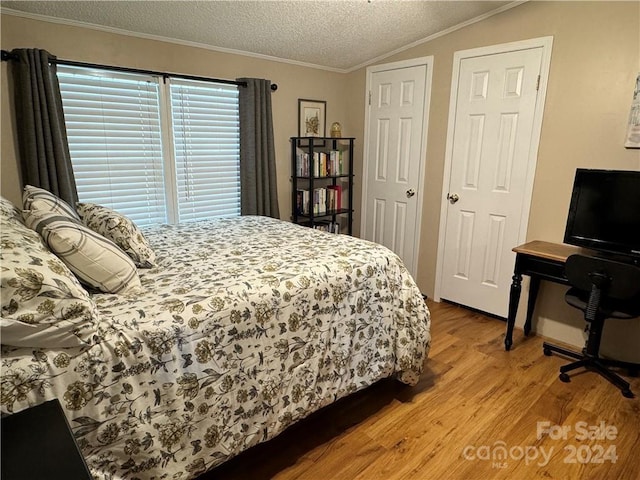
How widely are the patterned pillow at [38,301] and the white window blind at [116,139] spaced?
162 cm

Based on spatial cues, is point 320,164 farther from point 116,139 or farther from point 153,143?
point 116,139

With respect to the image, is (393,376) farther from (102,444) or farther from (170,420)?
(102,444)

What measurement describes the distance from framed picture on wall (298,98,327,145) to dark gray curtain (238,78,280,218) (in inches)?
17.3

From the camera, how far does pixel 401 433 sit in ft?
6.50

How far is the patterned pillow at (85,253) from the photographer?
1.43 metres

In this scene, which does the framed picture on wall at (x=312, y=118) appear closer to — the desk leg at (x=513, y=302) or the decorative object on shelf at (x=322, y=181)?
the decorative object on shelf at (x=322, y=181)

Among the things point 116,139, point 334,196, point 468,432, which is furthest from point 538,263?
point 116,139

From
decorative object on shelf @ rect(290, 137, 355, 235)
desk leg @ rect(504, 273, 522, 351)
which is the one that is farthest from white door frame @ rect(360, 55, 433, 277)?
desk leg @ rect(504, 273, 522, 351)

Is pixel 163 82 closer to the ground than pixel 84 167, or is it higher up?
higher up

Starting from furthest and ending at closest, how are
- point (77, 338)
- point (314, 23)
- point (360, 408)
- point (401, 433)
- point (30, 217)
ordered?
point (314, 23) → point (360, 408) → point (401, 433) → point (30, 217) → point (77, 338)

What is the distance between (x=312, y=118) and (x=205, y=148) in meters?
1.13

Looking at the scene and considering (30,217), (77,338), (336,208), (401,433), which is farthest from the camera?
(336,208)

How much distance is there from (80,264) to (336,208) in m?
2.85

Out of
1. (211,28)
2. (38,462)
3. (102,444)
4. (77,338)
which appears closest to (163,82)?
(211,28)
